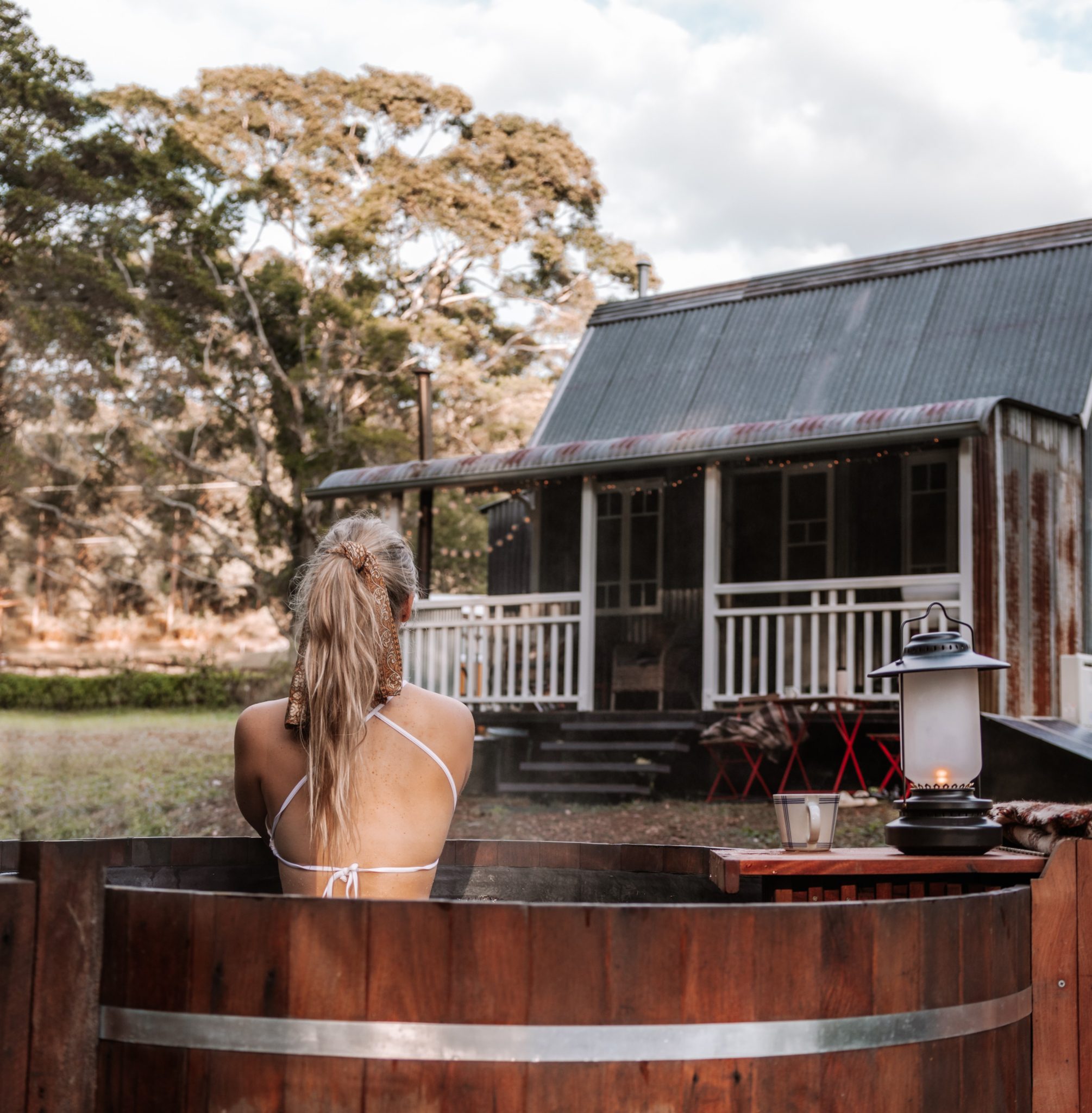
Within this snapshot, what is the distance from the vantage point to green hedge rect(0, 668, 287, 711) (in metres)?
24.8

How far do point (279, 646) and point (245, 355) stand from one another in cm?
657

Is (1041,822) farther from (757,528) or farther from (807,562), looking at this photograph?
(757,528)

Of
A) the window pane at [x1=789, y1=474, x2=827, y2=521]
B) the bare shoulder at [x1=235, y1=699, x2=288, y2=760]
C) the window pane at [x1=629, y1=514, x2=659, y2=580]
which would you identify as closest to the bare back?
the bare shoulder at [x1=235, y1=699, x2=288, y2=760]

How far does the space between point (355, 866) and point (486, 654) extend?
946cm

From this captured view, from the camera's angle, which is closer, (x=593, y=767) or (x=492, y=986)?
(x=492, y=986)

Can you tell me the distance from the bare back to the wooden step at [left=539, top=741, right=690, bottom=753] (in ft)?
27.2

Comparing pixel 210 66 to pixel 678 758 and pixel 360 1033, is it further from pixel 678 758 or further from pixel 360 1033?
pixel 360 1033

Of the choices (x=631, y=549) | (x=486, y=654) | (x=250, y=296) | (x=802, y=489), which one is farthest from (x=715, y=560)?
(x=250, y=296)

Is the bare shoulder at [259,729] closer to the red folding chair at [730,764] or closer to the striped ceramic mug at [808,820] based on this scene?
the striped ceramic mug at [808,820]

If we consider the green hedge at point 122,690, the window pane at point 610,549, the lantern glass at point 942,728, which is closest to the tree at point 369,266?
the green hedge at point 122,690

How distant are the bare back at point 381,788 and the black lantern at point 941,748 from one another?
1074 mm

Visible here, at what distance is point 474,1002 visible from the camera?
2.09 meters

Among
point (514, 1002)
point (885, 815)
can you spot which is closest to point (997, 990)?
point (514, 1002)

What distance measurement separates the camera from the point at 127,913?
7.36ft
